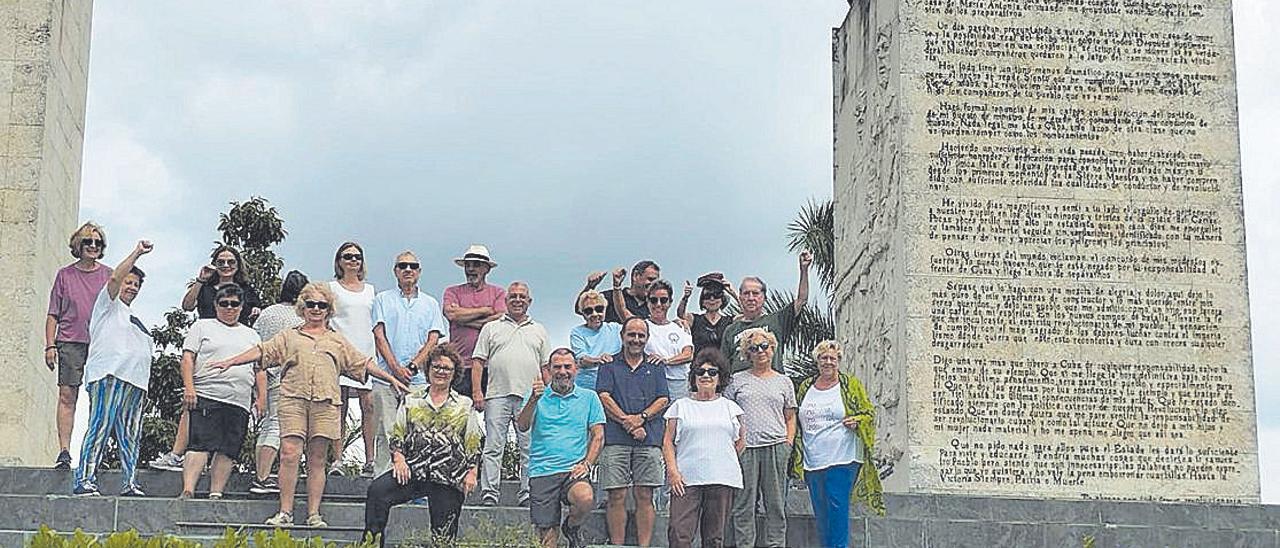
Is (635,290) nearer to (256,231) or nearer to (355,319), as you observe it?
(355,319)

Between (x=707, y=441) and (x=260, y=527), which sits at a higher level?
(x=707, y=441)

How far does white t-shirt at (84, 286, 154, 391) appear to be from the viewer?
509 inches

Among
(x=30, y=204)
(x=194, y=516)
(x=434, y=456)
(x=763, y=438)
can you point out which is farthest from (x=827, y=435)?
(x=30, y=204)

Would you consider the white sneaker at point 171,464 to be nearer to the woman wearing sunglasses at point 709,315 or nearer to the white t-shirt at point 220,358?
the white t-shirt at point 220,358

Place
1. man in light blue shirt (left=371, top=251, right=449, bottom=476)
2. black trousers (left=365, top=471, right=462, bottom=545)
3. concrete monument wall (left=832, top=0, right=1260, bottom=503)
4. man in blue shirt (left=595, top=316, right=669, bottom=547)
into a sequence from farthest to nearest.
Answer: concrete monument wall (left=832, top=0, right=1260, bottom=503), man in light blue shirt (left=371, top=251, right=449, bottom=476), man in blue shirt (left=595, top=316, right=669, bottom=547), black trousers (left=365, top=471, right=462, bottom=545)

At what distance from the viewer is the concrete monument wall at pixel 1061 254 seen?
16578mm

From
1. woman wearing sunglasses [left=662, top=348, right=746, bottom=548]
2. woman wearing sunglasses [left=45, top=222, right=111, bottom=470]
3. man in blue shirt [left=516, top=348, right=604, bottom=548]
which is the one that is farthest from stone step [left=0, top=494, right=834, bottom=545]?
woman wearing sunglasses [left=662, top=348, right=746, bottom=548]

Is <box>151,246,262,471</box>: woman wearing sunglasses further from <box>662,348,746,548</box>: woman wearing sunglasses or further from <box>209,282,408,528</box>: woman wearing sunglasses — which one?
<box>662,348,746,548</box>: woman wearing sunglasses

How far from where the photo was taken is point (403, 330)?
13602 millimetres

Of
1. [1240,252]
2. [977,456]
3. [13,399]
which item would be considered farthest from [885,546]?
[13,399]

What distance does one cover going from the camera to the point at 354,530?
12477mm

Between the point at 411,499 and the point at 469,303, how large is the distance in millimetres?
2739

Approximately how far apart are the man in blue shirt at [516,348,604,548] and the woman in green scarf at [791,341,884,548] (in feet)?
5.53

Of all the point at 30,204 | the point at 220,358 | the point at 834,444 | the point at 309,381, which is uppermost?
the point at 30,204
